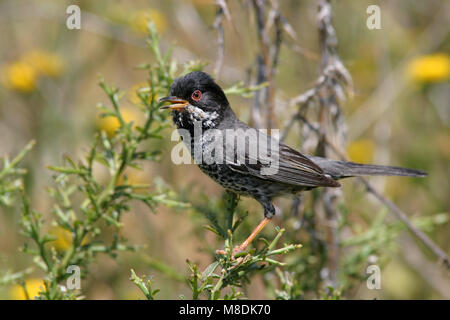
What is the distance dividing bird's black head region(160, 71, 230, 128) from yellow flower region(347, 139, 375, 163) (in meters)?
2.85

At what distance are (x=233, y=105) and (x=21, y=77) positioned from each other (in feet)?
7.06

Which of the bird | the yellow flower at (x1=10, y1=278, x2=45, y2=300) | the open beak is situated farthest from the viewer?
the yellow flower at (x1=10, y1=278, x2=45, y2=300)

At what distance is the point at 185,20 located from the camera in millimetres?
5160

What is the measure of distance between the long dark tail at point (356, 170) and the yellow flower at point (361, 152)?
84.2 inches

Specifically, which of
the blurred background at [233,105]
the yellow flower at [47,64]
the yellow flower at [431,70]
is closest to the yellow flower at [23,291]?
the blurred background at [233,105]

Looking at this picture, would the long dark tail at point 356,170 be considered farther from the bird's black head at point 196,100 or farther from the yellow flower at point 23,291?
the yellow flower at point 23,291

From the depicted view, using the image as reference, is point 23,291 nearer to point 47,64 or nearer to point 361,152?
point 47,64

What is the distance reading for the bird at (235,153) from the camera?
3066 millimetres

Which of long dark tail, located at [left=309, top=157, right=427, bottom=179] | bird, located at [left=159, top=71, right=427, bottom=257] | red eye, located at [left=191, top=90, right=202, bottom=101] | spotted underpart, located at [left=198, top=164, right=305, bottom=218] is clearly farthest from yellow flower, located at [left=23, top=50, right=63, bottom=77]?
long dark tail, located at [left=309, top=157, right=427, bottom=179]

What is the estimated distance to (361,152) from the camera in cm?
583

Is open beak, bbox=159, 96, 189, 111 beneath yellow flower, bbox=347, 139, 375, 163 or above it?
beneath

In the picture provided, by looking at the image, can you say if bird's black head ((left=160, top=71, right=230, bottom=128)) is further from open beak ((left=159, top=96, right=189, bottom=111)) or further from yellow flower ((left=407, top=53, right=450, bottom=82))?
yellow flower ((left=407, top=53, right=450, bottom=82))

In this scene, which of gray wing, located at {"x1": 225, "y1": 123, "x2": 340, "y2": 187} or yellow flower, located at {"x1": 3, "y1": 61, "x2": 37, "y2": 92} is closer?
gray wing, located at {"x1": 225, "y1": 123, "x2": 340, "y2": 187}

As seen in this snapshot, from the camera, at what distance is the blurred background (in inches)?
176
